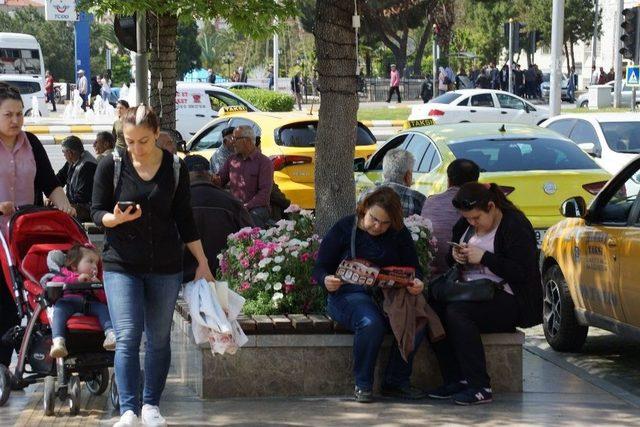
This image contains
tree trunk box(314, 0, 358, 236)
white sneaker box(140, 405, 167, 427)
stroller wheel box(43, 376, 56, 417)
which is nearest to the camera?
white sneaker box(140, 405, 167, 427)

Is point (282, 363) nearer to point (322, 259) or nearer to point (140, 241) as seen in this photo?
point (322, 259)

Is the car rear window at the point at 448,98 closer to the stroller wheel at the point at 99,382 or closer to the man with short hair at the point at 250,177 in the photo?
the man with short hair at the point at 250,177

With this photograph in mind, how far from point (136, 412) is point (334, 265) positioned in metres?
1.72

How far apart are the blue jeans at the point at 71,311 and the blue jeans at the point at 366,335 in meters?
1.42

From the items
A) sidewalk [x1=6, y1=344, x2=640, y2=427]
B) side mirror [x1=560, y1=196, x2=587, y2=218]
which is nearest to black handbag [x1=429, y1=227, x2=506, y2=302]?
sidewalk [x1=6, y1=344, x2=640, y2=427]

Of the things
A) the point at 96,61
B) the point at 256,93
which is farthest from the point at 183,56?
the point at 256,93

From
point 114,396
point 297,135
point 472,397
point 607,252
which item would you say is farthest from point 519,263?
point 297,135

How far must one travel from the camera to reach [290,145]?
646 inches

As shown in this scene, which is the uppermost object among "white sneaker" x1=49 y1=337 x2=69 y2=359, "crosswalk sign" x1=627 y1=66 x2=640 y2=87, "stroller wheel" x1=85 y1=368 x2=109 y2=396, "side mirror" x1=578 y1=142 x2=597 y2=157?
"crosswalk sign" x1=627 y1=66 x2=640 y2=87

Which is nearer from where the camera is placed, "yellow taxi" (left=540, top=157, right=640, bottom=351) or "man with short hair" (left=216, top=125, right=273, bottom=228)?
A: "yellow taxi" (left=540, top=157, right=640, bottom=351)

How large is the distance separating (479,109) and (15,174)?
29.6m

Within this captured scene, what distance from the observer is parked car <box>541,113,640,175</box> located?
55.1 ft

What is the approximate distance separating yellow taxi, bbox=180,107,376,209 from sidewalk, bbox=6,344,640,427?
7798 millimetres

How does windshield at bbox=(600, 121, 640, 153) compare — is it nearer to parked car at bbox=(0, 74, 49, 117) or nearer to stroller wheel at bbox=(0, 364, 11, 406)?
stroller wheel at bbox=(0, 364, 11, 406)
